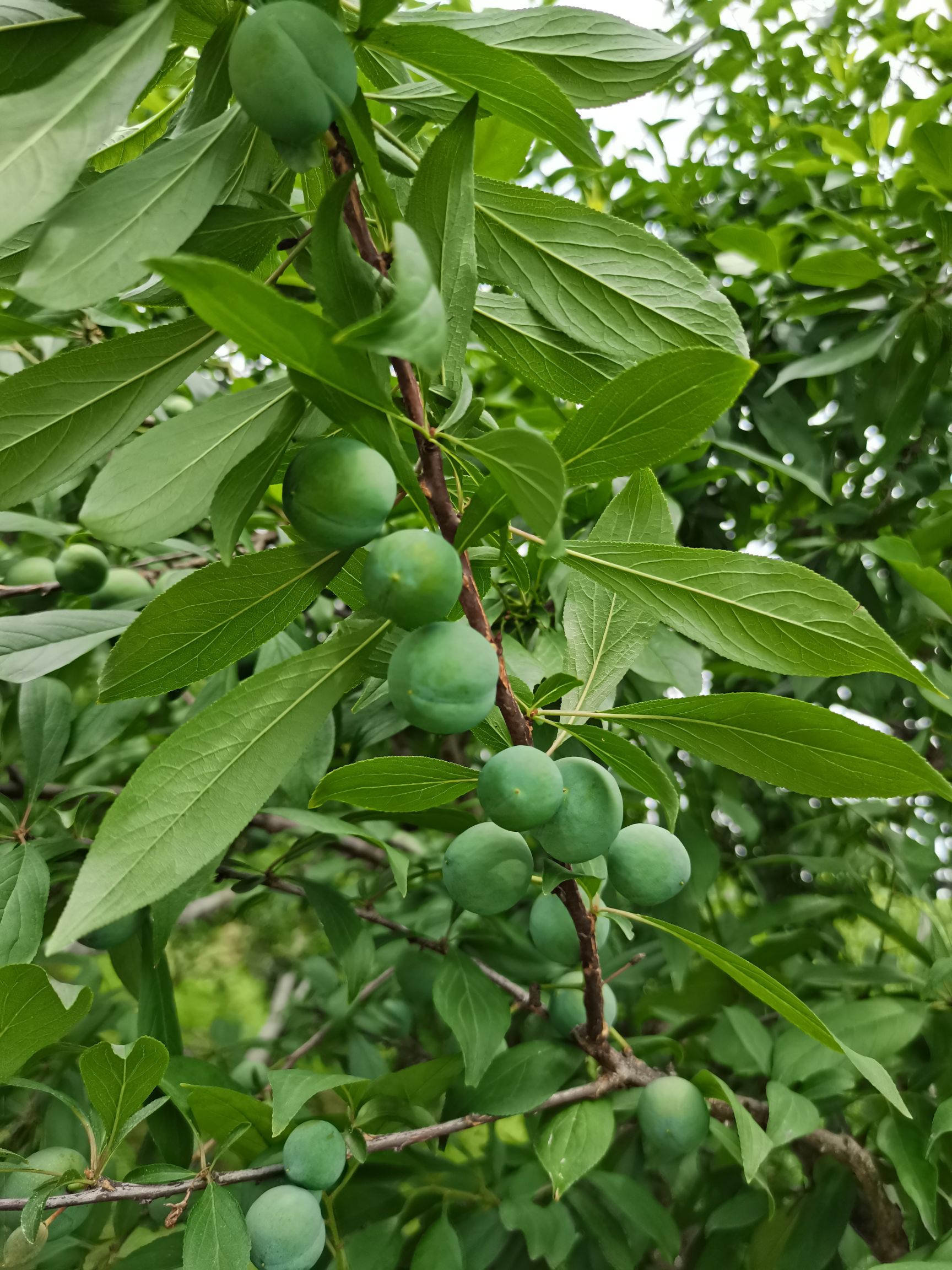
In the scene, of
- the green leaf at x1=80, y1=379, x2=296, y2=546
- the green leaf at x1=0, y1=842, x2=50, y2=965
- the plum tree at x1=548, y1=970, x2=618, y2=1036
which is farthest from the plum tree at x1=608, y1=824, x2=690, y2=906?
the green leaf at x1=0, y1=842, x2=50, y2=965

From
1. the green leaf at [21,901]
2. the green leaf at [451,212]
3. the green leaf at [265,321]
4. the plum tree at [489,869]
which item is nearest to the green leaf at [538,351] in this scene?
the green leaf at [451,212]

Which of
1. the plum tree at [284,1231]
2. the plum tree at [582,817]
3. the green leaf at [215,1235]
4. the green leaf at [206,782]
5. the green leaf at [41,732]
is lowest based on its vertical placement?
the plum tree at [284,1231]

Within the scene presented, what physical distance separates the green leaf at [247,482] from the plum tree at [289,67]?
0.12 metres

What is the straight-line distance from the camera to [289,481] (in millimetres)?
430

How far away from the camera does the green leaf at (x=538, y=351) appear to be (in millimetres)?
560

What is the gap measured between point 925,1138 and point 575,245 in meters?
0.91

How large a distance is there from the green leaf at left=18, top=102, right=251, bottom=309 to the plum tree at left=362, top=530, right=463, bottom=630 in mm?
161

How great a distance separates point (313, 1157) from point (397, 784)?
1.14 ft

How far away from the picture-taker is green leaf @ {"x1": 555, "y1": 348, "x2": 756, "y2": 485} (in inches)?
16.9

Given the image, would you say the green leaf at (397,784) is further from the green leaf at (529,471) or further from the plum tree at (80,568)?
the plum tree at (80,568)

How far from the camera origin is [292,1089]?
67 centimetres

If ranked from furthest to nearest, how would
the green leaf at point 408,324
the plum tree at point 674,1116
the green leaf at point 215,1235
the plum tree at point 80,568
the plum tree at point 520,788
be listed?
the plum tree at point 80,568 < the plum tree at point 674,1116 < the green leaf at point 215,1235 < the plum tree at point 520,788 < the green leaf at point 408,324

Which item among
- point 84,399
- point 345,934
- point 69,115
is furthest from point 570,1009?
point 69,115

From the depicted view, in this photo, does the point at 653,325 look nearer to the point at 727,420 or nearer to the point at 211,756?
the point at 211,756
